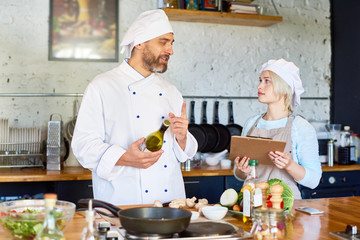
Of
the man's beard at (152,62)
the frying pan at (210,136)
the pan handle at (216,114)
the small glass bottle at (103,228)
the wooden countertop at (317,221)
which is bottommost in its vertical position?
the wooden countertop at (317,221)

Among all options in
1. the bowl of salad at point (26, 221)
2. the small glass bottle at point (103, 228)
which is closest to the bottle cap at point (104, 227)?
the small glass bottle at point (103, 228)

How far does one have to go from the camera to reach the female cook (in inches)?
109

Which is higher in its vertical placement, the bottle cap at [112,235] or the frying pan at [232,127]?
the frying pan at [232,127]

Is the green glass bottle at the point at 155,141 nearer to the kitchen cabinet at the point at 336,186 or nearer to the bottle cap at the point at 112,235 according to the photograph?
the bottle cap at the point at 112,235

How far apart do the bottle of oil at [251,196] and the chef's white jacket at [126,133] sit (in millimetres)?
856

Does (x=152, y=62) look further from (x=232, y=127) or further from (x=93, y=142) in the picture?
(x=232, y=127)

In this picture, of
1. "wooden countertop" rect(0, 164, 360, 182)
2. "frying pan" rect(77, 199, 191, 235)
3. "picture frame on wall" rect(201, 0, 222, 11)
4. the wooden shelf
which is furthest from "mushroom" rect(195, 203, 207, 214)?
"picture frame on wall" rect(201, 0, 222, 11)

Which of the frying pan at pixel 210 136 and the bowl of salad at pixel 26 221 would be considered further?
the frying pan at pixel 210 136

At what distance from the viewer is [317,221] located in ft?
6.91

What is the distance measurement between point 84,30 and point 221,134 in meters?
1.61

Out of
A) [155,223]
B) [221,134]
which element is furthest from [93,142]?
[221,134]

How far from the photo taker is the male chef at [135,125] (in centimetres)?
266

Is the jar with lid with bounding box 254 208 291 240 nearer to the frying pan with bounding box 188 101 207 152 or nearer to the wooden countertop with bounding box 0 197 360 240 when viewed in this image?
the wooden countertop with bounding box 0 197 360 240

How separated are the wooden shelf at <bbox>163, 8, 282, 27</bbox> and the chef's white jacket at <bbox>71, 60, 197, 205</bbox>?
5.29 ft
